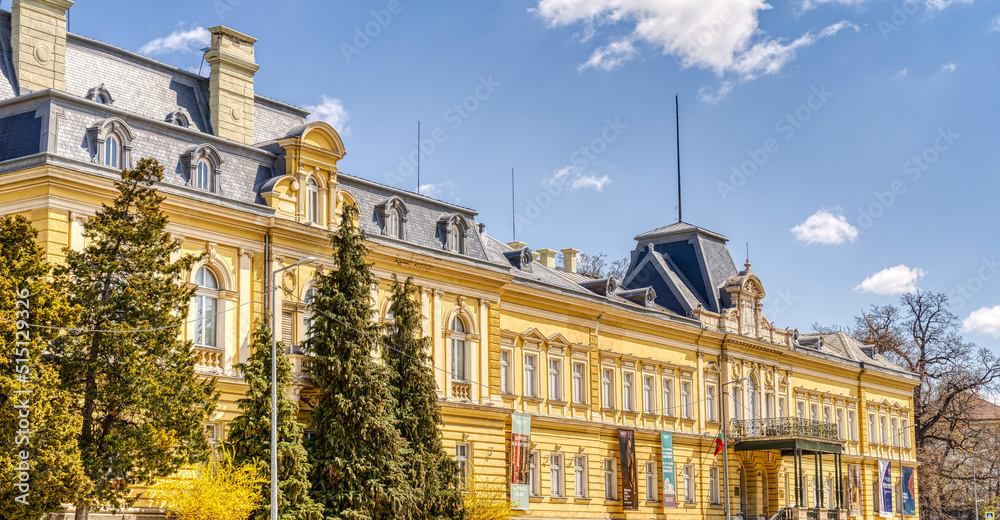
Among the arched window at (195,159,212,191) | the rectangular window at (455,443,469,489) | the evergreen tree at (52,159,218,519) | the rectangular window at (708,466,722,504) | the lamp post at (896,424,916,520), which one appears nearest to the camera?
the evergreen tree at (52,159,218,519)

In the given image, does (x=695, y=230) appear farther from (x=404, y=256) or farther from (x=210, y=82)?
(x=210, y=82)

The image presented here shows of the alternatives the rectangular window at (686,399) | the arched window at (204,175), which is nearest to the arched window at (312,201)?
the arched window at (204,175)

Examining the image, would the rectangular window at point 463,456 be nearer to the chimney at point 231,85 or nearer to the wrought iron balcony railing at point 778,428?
the chimney at point 231,85

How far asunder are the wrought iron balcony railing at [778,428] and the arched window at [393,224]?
24.6 meters

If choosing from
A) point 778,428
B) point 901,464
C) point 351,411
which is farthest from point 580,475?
point 901,464

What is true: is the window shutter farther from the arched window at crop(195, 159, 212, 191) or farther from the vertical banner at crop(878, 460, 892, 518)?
the vertical banner at crop(878, 460, 892, 518)

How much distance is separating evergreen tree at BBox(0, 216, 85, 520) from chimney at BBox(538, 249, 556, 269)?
3236 cm

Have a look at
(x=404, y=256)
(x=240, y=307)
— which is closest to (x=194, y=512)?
(x=240, y=307)

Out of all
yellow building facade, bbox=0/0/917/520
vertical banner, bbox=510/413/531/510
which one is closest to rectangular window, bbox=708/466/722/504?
yellow building facade, bbox=0/0/917/520

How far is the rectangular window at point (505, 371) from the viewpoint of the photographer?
144 feet

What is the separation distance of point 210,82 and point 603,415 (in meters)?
20.8

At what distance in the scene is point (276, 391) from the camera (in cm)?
2931

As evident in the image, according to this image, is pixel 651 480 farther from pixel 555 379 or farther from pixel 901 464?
pixel 901 464

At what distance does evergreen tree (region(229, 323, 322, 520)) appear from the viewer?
29719mm
